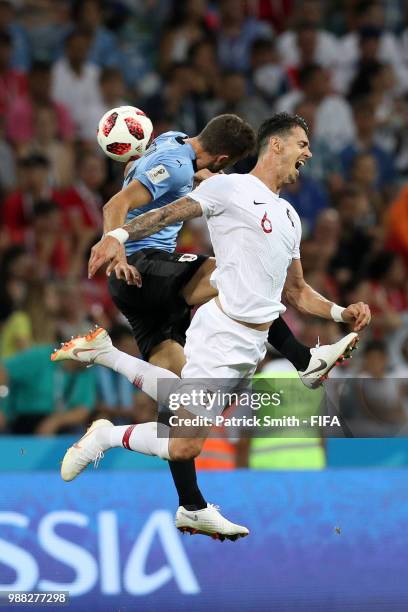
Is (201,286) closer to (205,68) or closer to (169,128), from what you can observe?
(169,128)

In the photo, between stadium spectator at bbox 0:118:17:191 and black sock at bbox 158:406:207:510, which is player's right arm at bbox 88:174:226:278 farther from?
stadium spectator at bbox 0:118:17:191

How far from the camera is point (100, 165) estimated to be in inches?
438

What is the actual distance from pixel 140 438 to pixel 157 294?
0.76m

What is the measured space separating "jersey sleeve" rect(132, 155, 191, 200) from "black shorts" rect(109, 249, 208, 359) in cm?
40

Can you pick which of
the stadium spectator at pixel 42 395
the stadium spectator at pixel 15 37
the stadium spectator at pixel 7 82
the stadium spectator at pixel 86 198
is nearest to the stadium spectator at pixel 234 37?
the stadium spectator at pixel 15 37

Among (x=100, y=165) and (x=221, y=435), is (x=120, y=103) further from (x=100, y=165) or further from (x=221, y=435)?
(x=221, y=435)

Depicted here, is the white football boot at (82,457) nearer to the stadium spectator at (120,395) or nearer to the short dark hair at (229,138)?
the short dark hair at (229,138)

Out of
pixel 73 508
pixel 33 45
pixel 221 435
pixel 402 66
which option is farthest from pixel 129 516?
pixel 402 66

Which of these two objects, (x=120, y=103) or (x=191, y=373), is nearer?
(x=191, y=373)

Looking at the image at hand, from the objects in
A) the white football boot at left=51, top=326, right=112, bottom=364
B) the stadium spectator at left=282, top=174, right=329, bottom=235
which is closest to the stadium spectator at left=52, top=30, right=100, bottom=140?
the stadium spectator at left=282, top=174, right=329, bottom=235

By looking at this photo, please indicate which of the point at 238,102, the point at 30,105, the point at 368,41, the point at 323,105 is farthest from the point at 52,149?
the point at 368,41

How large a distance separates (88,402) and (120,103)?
355 centimetres

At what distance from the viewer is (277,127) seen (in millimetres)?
6844

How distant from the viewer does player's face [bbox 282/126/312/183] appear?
677 centimetres
